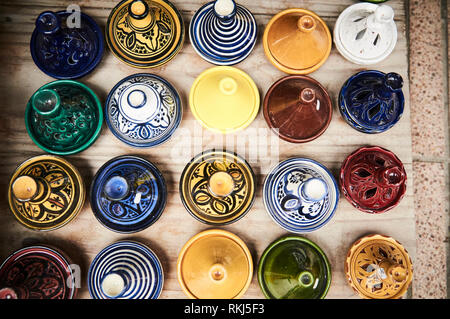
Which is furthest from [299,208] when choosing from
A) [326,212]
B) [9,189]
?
[9,189]

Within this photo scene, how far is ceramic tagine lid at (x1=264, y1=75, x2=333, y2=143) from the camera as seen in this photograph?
0.71m

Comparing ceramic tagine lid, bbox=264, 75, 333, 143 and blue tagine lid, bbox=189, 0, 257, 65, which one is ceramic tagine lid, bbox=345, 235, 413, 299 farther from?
blue tagine lid, bbox=189, 0, 257, 65

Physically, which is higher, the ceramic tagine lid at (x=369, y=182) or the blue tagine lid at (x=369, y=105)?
the blue tagine lid at (x=369, y=105)

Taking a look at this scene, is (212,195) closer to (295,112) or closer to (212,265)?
(212,265)

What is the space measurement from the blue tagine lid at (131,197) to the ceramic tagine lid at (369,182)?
45cm

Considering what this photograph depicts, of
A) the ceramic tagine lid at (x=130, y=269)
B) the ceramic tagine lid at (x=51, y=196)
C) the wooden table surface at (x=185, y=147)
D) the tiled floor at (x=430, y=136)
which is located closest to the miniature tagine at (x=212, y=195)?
the wooden table surface at (x=185, y=147)

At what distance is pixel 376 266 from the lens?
69cm

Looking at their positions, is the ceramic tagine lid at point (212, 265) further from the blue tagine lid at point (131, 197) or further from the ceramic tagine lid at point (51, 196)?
the ceramic tagine lid at point (51, 196)

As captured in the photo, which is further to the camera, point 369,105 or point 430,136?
point 430,136

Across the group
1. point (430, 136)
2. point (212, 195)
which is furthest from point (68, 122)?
point (430, 136)

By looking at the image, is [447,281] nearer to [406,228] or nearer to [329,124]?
[406,228]

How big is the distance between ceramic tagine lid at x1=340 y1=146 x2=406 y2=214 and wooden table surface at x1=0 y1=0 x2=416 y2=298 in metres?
0.04

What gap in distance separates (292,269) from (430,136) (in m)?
0.60

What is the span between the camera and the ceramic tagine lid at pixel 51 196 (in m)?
0.69
